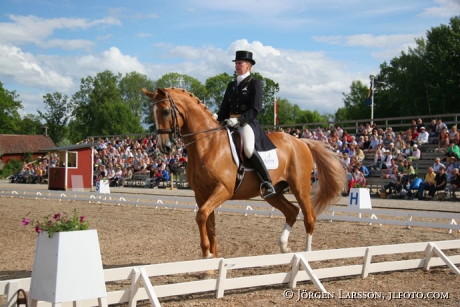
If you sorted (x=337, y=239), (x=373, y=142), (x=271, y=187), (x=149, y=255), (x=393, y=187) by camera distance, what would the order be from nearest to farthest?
1. (x=271, y=187)
2. (x=149, y=255)
3. (x=337, y=239)
4. (x=393, y=187)
5. (x=373, y=142)

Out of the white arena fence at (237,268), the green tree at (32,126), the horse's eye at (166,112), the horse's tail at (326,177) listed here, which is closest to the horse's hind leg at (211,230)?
the white arena fence at (237,268)

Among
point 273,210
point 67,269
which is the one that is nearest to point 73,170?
point 273,210

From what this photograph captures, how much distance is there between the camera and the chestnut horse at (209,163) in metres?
6.84

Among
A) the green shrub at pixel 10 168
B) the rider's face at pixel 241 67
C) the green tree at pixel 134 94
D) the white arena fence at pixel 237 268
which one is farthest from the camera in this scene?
the green tree at pixel 134 94

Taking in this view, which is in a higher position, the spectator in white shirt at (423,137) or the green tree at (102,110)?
the green tree at (102,110)

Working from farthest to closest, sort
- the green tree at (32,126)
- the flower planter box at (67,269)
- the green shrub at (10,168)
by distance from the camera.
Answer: the green tree at (32,126), the green shrub at (10,168), the flower planter box at (67,269)

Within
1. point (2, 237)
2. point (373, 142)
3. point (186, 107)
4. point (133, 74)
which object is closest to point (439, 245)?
point (186, 107)

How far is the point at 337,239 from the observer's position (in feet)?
32.3

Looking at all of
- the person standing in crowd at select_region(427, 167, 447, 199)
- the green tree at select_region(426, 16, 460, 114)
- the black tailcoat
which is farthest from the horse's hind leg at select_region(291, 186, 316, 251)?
the green tree at select_region(426, 16, 460, 114)

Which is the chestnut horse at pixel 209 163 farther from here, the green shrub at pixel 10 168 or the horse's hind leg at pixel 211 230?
the green shrub at pixel 10 168

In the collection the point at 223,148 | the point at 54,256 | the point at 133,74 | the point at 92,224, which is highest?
the point at 133,74

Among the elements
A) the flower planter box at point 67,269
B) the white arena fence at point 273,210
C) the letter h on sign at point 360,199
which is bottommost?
the white arena fence at point 273,210

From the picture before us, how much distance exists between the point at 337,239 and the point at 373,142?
1255 cm

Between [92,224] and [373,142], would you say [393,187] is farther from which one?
[92,224]
